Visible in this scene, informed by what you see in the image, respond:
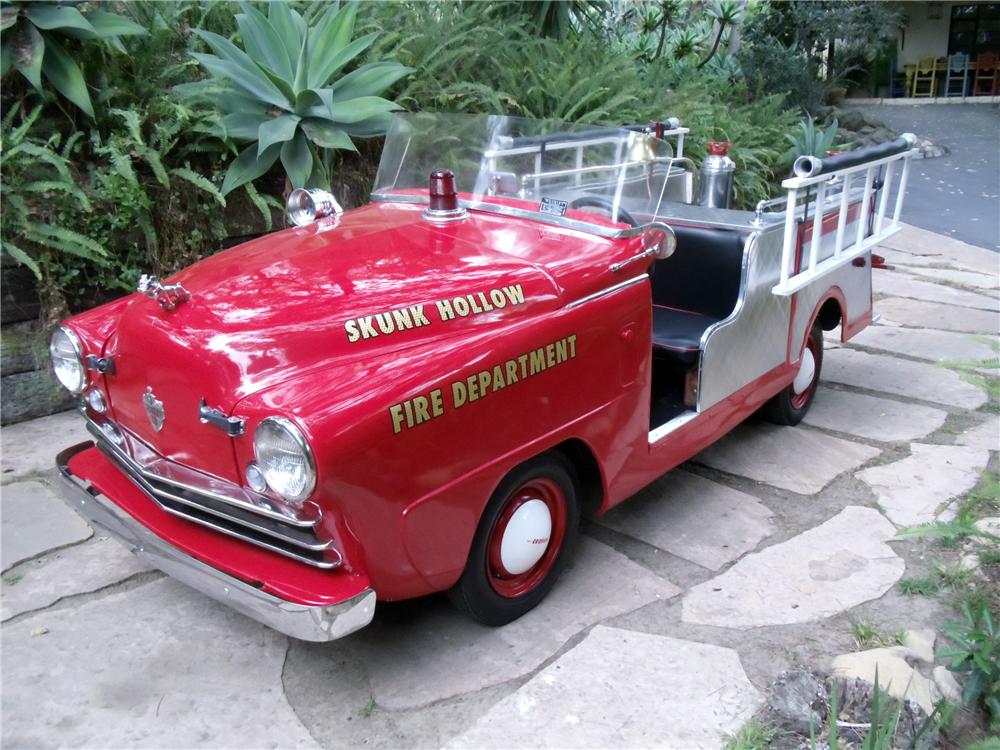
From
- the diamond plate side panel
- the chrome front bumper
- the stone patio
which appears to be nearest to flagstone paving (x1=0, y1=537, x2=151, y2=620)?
the stone patio

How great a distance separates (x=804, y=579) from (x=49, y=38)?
4.83 meters

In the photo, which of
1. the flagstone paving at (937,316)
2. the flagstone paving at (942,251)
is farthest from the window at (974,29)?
the flagstone paving at (937,316)

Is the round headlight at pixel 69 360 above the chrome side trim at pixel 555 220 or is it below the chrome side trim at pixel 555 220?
below

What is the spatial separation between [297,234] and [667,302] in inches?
71.7

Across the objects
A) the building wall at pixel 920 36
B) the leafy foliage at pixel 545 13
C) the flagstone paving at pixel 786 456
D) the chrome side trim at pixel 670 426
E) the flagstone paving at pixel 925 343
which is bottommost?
the flagstone paving at pixel 786 456

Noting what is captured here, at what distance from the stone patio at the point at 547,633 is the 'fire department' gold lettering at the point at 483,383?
883 mm

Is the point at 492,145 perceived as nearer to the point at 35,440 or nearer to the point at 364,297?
the point at 364,297

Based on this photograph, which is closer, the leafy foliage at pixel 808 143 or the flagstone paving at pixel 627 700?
the flagstone paving at pixel 627 700

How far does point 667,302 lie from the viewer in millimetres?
4156

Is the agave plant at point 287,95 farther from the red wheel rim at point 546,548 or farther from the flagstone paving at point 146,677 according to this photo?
the red wheel rim at point 546,548

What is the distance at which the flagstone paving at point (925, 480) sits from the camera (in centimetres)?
364

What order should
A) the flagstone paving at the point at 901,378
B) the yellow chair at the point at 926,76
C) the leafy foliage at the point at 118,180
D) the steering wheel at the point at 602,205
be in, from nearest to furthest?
the steering wheel at the point at 602,205 < the leafy foliage at the point at 118,180 < the flagstone paving at the point at 901,378 < the yellow chair at the point at 926,76

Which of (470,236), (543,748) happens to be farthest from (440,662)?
(470,236)

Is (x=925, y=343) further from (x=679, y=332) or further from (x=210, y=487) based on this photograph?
(x=210, y=487)
